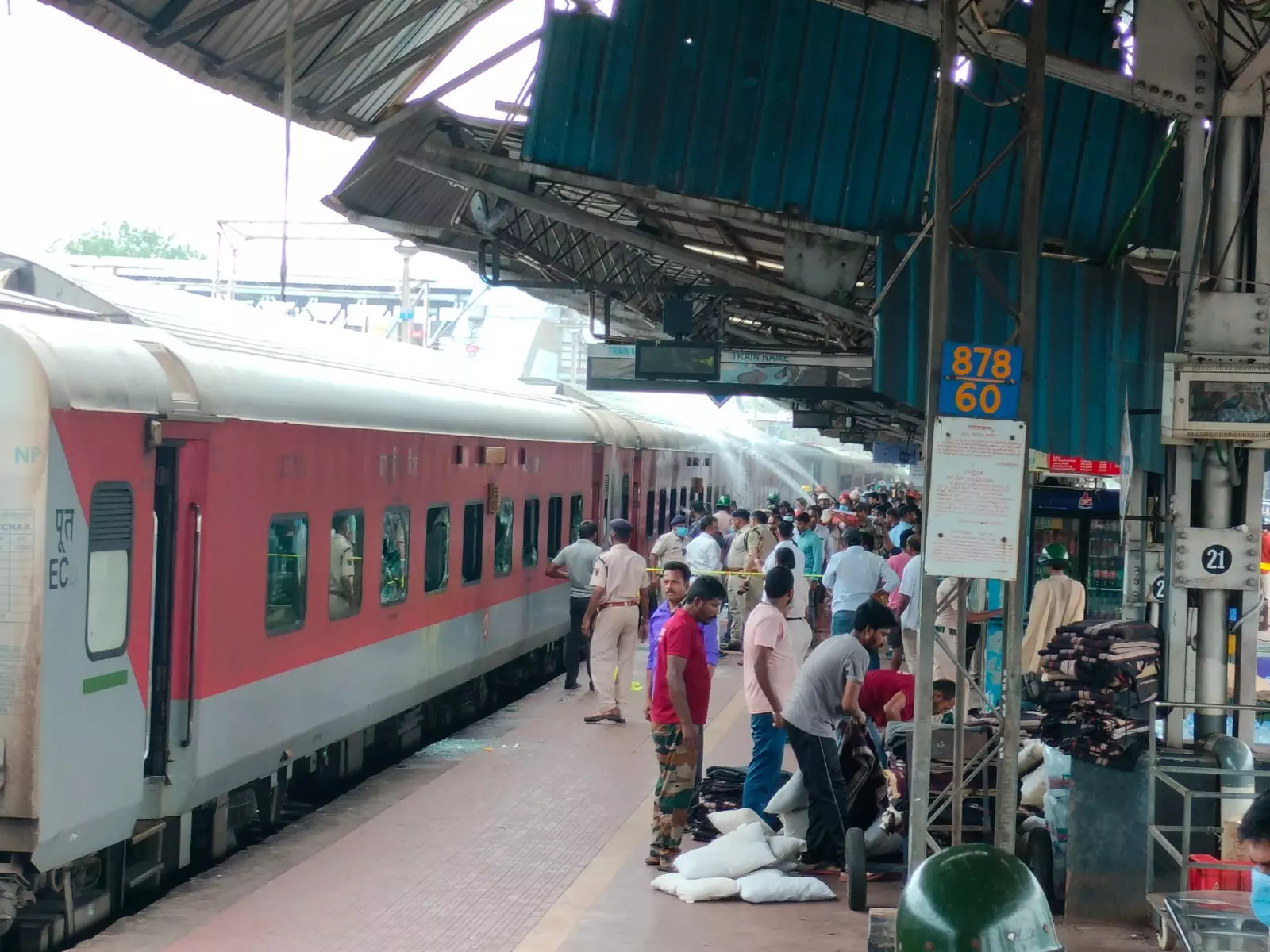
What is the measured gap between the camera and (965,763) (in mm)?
8117

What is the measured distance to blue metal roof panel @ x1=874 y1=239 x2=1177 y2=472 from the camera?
956cm

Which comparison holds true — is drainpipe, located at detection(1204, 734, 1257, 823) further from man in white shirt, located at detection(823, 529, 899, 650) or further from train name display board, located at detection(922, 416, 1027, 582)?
man in white shirt, located at detection(823, 529, 899, 650)

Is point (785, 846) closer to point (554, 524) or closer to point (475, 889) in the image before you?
point (475, 889)

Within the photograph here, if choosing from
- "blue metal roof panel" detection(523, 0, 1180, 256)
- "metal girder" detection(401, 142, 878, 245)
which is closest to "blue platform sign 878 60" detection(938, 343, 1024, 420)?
"blue metal roof panel" detection(523, 0, 1180, 256)

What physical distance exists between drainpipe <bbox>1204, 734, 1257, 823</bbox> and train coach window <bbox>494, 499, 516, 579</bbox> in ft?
26.2

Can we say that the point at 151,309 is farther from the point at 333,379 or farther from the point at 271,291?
the point at 271,291

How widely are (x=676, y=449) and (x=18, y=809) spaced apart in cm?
1950

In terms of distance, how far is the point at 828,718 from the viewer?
822 cm

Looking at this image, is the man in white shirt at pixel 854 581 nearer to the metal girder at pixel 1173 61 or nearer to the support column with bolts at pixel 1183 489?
the support column with bolts at pixel 1183 489

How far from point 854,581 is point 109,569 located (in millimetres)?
8507

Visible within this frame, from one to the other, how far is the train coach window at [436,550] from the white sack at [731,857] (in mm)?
4406

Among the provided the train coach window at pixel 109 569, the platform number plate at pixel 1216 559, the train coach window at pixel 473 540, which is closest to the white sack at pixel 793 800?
the platform number plate at pixel 1216 559

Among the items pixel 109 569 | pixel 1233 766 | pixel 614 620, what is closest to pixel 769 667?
pixel 1233 766

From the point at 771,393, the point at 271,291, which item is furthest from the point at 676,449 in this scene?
the point at 271,291
